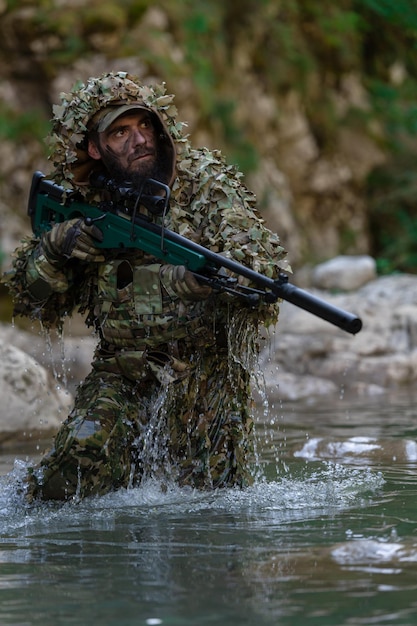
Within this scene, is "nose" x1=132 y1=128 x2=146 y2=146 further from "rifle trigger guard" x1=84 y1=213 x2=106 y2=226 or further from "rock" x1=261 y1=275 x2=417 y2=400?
"rock" x1=261 y1=275 x2=417 y2=400

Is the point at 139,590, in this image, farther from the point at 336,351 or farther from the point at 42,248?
the point at 336,351

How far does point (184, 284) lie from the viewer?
15.7 feet

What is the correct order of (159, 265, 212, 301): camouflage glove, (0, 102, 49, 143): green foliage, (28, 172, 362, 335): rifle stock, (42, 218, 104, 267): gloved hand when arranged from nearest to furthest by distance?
1. (28, 172, 362, 335): rifle stock
2. (159, 265, 212, 301): camouflage glove
3. (42, 218, 104, 267): gloved hand
4. (0, 102, 49, 143): green foliage

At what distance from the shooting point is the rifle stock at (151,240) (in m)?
4.19

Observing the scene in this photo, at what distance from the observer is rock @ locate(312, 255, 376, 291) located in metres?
14.6

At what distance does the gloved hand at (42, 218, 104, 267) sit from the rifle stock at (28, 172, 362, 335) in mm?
39

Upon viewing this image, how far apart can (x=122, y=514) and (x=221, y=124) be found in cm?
1256

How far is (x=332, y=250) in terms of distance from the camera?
18.6 metres

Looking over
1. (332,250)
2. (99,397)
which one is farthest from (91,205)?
(332,250)

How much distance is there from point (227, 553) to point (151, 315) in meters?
1.47

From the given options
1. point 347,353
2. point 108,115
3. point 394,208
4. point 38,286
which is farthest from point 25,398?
point 394,208

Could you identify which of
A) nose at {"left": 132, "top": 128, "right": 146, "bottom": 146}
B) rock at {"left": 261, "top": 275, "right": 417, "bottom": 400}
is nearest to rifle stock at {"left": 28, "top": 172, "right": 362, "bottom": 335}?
nose at {"left": 132, "top": 128, "right": 146, "bottom": 146}

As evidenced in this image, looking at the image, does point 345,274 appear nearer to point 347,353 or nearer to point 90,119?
point 347,353

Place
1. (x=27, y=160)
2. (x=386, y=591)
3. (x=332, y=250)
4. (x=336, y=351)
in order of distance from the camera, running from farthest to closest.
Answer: (x=332, y=250), (x=27, y=160), (x=336, y=351), (x=386, y=591)
